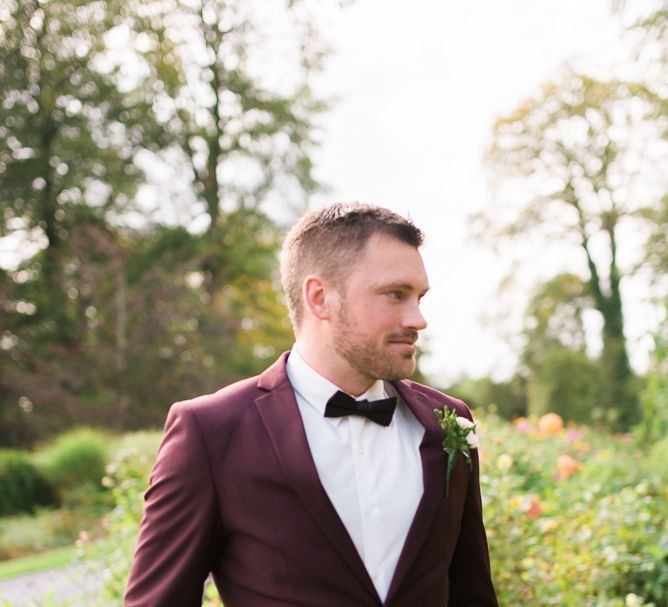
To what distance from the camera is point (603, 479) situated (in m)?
6.41

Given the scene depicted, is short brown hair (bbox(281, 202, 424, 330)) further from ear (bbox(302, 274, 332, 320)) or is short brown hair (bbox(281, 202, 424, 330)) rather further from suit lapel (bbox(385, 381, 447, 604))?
suit lapel (bbox(385, 381, 447, 604))

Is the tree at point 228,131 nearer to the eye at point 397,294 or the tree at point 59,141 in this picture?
the tree at point 59,141

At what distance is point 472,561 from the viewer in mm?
2084

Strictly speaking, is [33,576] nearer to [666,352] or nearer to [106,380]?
[666,352]

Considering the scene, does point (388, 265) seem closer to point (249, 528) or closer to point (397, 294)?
point (397, 294)

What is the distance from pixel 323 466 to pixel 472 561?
0.54m

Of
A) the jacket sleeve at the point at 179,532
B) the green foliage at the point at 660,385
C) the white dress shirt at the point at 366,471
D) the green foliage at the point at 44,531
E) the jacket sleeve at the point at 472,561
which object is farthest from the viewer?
the green foliage at the point at 44,531

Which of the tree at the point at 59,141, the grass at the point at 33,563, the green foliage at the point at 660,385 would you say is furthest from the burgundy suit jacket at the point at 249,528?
Result: the tree at the point at 59,141

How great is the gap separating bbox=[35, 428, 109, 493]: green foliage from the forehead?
36.6 ft

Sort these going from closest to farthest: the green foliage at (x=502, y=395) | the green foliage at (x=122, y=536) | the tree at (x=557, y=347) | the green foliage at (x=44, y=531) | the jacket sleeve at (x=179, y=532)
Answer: the jacket sleeve at (x=179, y=532)
the green foliage at (x=122, y=536)
the green foliage at (x=44, y=531)
the tree at (x=557, y=347)
the green foliage at (x=502, y=395)

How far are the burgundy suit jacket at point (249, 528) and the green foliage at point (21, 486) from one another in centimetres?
1152

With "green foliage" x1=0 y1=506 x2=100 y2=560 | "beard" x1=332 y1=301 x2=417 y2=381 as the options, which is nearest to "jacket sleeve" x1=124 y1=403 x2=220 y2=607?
"beard" x1=332 y1=301 x2=417 y2=381

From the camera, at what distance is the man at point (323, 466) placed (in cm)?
171

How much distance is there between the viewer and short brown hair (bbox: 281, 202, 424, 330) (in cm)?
187
